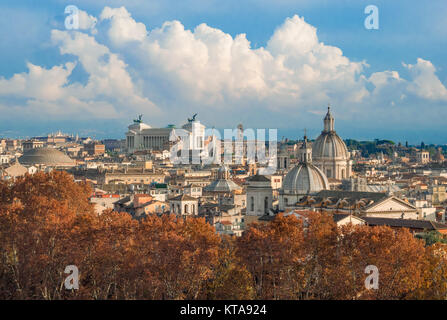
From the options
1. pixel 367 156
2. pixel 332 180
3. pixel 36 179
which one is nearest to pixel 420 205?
pixel 332 180

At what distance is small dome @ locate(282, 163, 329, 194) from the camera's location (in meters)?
53.0

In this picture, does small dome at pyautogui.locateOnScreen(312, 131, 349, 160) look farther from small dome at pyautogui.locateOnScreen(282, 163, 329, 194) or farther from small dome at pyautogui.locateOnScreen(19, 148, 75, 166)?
small dome at pyautogui.locateOnScreen(19, 148, 75, 166)

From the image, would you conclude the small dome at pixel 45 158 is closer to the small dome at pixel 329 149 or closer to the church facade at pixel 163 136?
the church facade at pixel 163 136

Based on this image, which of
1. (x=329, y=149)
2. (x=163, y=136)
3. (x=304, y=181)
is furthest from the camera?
(x=163, y=136)

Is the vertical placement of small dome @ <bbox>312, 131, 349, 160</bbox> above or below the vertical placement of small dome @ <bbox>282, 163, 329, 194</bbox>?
above

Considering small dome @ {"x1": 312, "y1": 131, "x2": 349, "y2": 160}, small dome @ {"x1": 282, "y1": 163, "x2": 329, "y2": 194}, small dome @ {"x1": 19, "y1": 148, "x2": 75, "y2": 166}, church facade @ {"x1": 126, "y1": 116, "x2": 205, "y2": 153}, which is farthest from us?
church facade @ {"x1": 126, "y1": 116, "x2": 205, "y2": 153}

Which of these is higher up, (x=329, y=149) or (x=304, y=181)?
(x=329, y=149)

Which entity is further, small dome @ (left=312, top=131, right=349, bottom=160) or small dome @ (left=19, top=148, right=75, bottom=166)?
small dome @ (left=19, top=148, right=75, bottom=166)

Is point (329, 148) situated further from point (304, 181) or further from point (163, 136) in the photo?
point (163, 136)

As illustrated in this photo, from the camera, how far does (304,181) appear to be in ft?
174

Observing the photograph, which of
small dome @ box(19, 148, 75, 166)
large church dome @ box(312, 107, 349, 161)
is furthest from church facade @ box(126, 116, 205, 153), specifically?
large church dome @ box(312, 107, 349, 161)

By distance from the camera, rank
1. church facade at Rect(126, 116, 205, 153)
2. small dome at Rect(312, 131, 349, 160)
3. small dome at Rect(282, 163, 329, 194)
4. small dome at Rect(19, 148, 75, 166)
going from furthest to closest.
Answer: church facade at Rect(126, 116, 205, 153)
small dome at Rect(19, 148, 75, 166)
small dome at Rect(312, 131, 349, 160)
small dome at Rect(282, 163, 329, 194)

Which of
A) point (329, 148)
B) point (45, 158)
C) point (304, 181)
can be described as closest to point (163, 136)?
point (45, 158)

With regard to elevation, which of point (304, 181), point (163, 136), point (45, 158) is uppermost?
point (163, 136)
